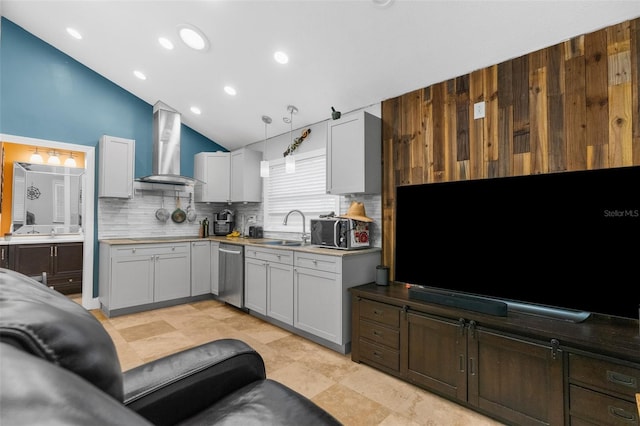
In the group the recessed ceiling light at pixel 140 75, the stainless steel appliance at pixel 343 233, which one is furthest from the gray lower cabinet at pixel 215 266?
the recessed ceiling light at pixel 140 75

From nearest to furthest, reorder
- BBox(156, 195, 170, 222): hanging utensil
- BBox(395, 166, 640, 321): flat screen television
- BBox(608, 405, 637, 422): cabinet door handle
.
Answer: BBox(608, 405, 637, 422): cabinet door handle, BBox(395, 166, 640, 321): flat screen television, BBox(156, 195, 170, 222): hanging utensil

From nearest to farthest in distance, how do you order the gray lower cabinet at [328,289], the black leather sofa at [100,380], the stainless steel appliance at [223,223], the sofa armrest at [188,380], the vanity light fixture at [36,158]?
1. the black leather sofa at [100,380]
2. the sofa armrest at [188,380]
3. the gray lower cabinet at [328,289]
4. the vanity light fixture at [36,158]
5. the stainless steel appliance at [223,223]

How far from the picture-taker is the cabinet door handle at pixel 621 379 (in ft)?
4.77

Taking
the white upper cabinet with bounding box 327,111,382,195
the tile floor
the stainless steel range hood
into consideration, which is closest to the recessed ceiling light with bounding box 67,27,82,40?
the stainless steel range hood

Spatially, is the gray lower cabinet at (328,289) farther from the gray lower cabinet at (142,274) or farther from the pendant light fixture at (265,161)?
the gray lower cabinet at (142,274)

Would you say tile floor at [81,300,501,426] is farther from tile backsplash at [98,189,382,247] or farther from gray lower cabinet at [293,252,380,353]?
tile backsplash at [98,189,382,247]

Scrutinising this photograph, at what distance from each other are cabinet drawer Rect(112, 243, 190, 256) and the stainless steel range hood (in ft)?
3.12

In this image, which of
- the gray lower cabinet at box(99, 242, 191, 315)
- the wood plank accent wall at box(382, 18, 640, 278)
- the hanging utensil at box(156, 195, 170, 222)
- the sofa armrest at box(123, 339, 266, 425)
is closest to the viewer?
the sofa armrest at box(123, 339, 266, 425)

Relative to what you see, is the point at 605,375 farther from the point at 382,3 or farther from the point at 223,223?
the point at 223,223

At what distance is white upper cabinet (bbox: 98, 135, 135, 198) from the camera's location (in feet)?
13.2

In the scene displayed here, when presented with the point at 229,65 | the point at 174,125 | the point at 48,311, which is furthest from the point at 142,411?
the point at 174,125

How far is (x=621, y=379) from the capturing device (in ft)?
4.87

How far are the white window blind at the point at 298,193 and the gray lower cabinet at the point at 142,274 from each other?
1.35m

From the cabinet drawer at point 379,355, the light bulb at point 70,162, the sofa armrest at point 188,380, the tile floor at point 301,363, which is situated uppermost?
the light bulb at point 70,162
